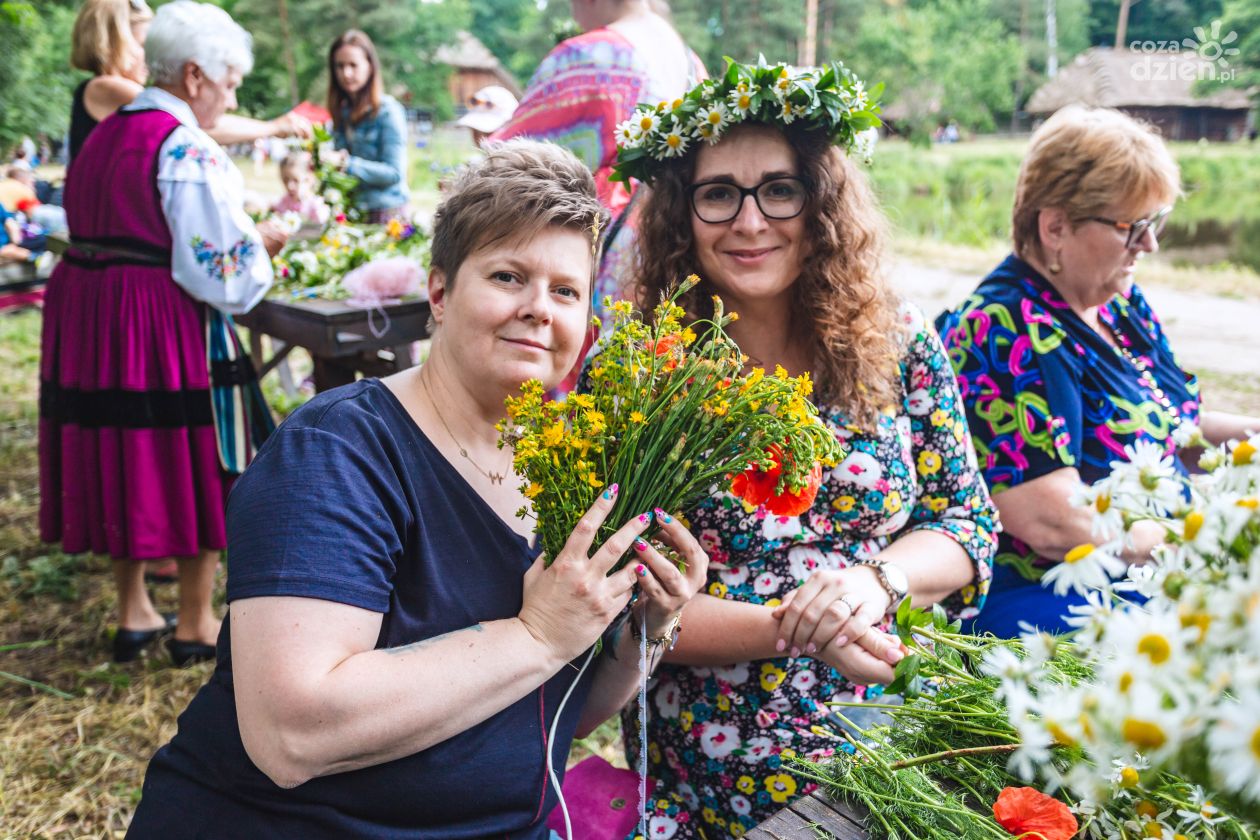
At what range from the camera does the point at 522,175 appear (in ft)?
5.00

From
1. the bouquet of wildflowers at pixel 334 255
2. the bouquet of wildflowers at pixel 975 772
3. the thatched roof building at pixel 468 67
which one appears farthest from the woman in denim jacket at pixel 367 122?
the thatched roof building at pixel 468 67

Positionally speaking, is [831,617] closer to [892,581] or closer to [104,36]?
[892,581]

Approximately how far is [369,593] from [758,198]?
120 centimetres

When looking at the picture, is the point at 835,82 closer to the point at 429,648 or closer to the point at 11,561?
the point at 429,648

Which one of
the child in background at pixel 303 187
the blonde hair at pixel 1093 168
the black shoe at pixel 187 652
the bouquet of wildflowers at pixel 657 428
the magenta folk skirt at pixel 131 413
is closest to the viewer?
the bouquet of wildflowers at pixel 657 428

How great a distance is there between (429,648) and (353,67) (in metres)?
5.18

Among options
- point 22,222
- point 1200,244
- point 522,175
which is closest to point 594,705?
point 522,175

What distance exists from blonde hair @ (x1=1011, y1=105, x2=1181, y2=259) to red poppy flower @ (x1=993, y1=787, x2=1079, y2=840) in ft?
6.08

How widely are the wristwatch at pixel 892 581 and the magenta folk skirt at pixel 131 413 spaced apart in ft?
8.21

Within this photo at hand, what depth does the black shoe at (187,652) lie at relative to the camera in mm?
3467

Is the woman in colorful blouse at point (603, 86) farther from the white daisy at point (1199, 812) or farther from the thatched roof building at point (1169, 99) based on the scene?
the thatched roof building at point (1169, 99)

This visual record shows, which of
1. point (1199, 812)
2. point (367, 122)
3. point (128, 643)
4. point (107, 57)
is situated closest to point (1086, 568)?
point (1199, 812)

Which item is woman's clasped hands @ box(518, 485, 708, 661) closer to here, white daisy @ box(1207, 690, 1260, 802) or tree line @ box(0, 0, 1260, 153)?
white daisy @ box(1207, 690, 1260, 802)

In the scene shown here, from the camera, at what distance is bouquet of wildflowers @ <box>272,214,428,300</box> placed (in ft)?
12.9
